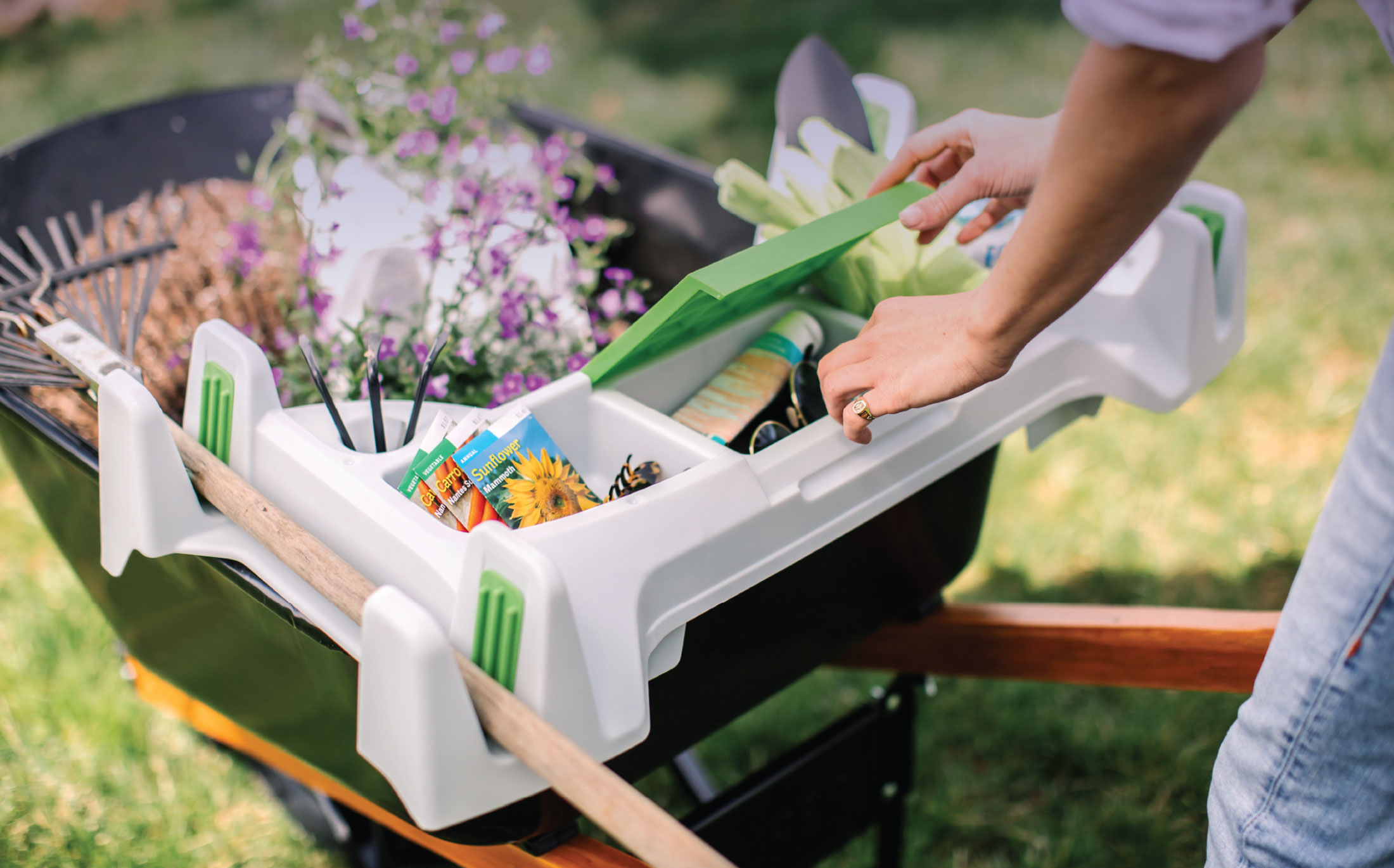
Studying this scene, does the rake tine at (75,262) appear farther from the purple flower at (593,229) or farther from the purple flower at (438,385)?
the purple flower at (593,229)

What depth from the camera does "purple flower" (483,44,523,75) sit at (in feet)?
3.97

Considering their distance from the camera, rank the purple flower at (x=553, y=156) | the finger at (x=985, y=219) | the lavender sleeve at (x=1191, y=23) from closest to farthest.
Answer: the lavender sleeve at (x=1191, y=23)
the finger at (x=985, y=219)
the purple flower at (x=553, y=156)

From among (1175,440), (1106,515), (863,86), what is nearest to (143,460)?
(863,86)

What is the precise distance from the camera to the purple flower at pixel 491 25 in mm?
1233

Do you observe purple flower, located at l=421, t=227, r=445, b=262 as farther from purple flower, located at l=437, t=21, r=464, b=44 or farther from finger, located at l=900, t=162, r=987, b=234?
finger, located at l=900, t=162, r=987, b=234

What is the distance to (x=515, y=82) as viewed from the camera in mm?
1446

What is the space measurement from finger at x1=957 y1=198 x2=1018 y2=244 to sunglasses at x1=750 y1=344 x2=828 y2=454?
0.19 m

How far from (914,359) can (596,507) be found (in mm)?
251

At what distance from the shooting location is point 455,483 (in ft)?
2.49

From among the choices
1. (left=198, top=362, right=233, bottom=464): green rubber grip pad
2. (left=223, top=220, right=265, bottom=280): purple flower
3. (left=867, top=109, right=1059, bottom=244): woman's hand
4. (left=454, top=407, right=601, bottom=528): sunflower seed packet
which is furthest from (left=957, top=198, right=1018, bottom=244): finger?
(left=223, top=220, right=265, bottom=280): purple flower

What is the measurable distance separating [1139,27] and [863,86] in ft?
2.47

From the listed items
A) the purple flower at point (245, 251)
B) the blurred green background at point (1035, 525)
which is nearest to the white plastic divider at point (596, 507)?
the purple flower at point (245, 251)

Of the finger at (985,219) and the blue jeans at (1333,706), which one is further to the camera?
the finger at (985,219)

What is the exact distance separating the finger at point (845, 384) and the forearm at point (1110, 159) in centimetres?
13
